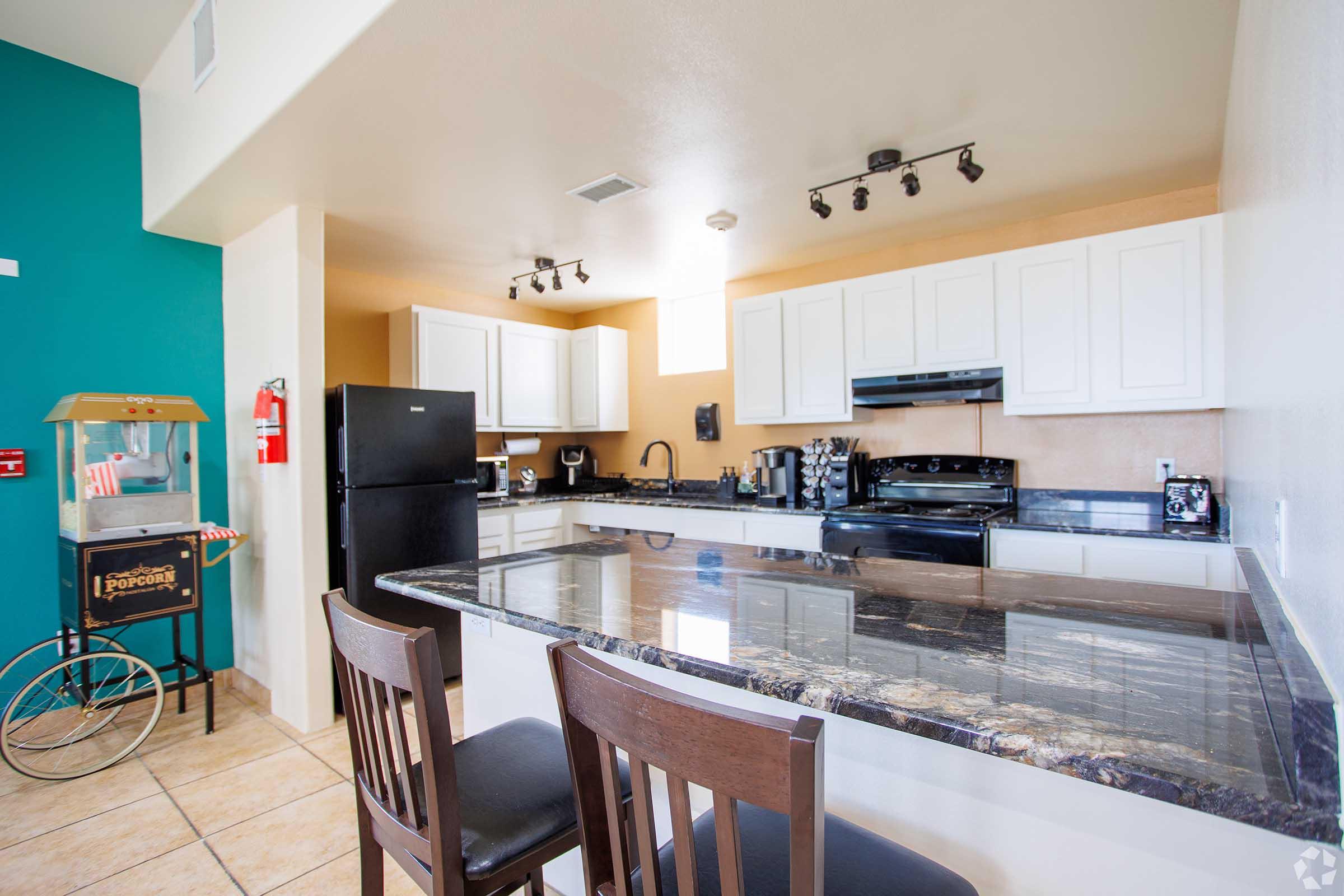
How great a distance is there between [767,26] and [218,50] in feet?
7.18

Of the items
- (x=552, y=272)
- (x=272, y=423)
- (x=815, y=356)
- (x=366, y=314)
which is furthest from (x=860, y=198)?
(x=366, y=314)

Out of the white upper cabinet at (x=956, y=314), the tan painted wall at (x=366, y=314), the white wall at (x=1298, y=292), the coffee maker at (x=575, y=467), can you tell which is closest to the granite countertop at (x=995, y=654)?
the white wall at (x=1298, y=292)

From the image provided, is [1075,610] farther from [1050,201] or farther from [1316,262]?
[1050,201]

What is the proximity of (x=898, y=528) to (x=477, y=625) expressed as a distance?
6.96ft

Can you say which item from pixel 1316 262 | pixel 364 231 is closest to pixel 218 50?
pixel 364 231

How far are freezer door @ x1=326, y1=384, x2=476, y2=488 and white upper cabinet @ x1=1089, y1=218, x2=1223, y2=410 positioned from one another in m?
3.23

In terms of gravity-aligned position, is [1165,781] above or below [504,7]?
below

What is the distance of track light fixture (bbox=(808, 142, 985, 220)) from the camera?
8.32 feet

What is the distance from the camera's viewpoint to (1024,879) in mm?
961

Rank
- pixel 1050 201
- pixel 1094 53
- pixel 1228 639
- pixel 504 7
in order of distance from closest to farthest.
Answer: pixel 1228 639, pixel 504 7, pixel 1094 53, pixel 1050 201

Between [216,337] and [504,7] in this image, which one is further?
[216,337]

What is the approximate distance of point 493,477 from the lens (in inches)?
179

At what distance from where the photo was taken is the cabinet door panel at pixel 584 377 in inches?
201

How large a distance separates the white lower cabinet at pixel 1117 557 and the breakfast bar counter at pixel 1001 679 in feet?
3.85
